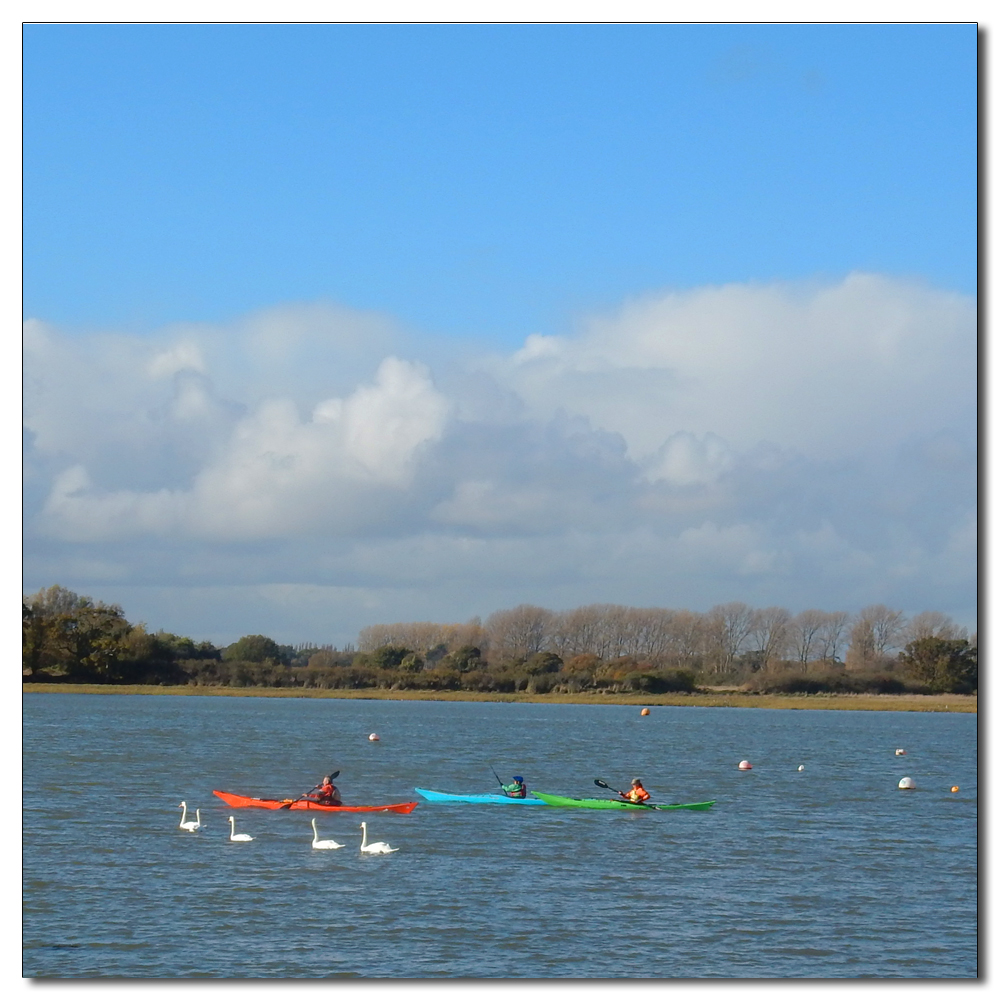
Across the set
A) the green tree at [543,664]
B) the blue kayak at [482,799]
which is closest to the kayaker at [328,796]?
the blue kayak at [482,799]

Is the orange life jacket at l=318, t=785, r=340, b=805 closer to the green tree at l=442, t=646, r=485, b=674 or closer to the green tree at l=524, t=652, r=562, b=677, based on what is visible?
the green tree at l=442, t=646, r=485, b=674

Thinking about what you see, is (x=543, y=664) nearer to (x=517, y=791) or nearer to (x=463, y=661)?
(x=463, y=661)

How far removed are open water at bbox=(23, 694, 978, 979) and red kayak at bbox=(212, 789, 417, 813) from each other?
34 cm

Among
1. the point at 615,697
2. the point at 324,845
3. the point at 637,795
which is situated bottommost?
the point at 615,697

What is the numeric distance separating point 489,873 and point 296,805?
10174mm

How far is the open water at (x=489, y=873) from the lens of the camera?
18641 millimetres

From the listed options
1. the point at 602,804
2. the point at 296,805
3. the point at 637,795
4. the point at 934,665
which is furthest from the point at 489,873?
the point at 934,665

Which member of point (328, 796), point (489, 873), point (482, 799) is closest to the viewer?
point (489, 873)

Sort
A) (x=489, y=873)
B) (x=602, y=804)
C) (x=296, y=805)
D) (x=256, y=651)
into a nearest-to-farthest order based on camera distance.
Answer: (x=489, y=873)
(x=296, y=805)
(x=602, y=804)
(x=256, y=651)

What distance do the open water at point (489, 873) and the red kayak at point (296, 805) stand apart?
337 mm

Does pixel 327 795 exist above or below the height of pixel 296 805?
above

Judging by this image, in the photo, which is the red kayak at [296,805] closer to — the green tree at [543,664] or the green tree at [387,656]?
the green tree at [387,656]

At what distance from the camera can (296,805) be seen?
34.5m
